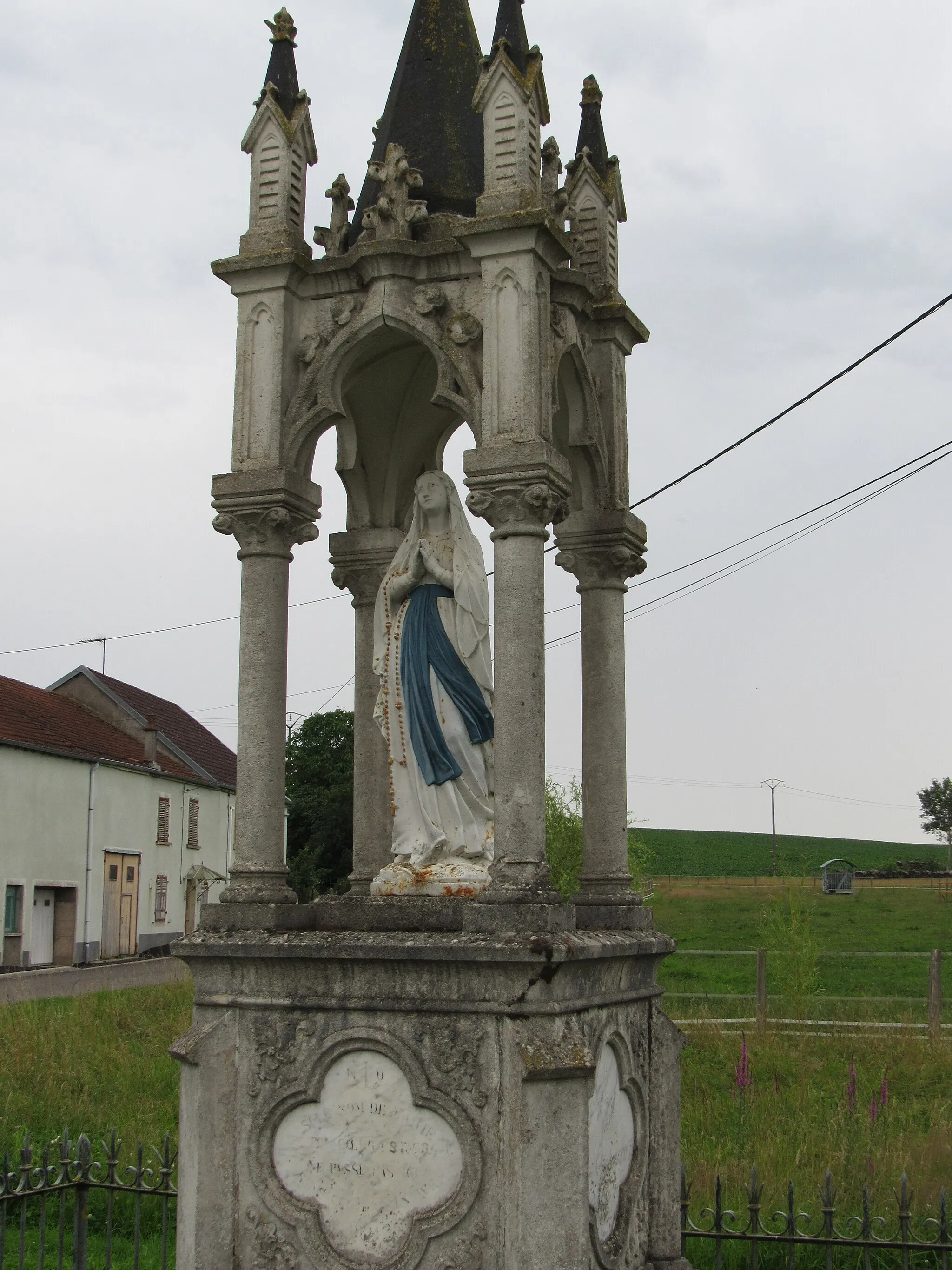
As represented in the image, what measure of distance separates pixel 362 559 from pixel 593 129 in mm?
2888

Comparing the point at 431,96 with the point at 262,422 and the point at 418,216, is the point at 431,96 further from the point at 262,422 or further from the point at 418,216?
the point at 262,422

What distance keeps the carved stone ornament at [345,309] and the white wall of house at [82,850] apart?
85.1ft

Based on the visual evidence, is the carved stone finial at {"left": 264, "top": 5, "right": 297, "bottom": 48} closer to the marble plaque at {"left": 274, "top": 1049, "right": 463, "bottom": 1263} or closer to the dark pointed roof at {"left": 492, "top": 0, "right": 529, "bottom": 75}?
the dark pointed roof at {"left": 492, "top": 0, "right": 529, "bottom": 75}

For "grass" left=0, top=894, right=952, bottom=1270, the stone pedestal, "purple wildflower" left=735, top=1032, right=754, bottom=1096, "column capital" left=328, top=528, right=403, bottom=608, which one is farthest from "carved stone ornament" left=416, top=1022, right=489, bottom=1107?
"purple wildflower" left=735, top=1032, right=754, bottom=1096

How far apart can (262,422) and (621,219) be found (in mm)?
2600

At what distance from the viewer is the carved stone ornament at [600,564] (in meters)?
7.37

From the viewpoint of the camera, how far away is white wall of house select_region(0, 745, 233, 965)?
31.0 m

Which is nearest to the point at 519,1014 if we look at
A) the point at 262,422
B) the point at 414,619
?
the point at 414,619

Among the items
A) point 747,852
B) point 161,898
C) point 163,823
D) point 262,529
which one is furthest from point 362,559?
point 747,852

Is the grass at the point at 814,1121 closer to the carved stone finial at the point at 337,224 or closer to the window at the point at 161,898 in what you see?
the carved stone finial at the point at 337,224

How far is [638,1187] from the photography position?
20.8 ft

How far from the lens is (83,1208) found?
7.47 meters

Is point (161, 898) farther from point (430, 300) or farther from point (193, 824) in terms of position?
point (430, 300)

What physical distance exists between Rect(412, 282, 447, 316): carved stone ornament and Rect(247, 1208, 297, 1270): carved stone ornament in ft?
14.0
